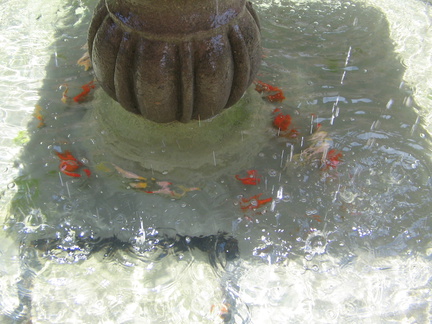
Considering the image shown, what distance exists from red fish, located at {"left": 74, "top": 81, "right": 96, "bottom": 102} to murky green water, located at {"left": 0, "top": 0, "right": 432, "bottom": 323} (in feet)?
0.17

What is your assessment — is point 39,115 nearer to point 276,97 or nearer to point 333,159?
point 276,97

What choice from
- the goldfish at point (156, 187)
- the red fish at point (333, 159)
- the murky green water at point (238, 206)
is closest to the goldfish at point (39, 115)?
the murky green water at point (238, 206)

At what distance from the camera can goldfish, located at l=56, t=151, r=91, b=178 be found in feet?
9.01

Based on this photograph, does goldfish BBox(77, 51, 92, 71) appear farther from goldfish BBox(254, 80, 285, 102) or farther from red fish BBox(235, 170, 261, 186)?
red fish BBox(235, 170, 261, 186)

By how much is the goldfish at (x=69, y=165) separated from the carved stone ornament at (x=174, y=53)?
498 mm

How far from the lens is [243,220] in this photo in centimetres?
253

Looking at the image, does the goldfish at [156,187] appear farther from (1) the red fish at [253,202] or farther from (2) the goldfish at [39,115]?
(2) the goldfish at [39,115]

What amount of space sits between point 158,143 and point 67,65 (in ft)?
3.77

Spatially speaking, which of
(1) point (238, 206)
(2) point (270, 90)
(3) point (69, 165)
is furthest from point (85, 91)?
(1) point (238, 206)

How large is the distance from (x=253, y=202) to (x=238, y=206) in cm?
9

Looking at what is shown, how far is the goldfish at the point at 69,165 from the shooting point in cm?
274

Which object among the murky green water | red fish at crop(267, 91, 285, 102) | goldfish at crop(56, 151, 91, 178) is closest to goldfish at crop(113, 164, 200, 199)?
the murky green water

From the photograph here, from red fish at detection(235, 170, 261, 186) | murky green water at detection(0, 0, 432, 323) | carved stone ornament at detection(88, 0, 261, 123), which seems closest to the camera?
murky green water at detection(0, 0, 432, 323)

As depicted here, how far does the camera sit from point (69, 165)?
2.78 m
